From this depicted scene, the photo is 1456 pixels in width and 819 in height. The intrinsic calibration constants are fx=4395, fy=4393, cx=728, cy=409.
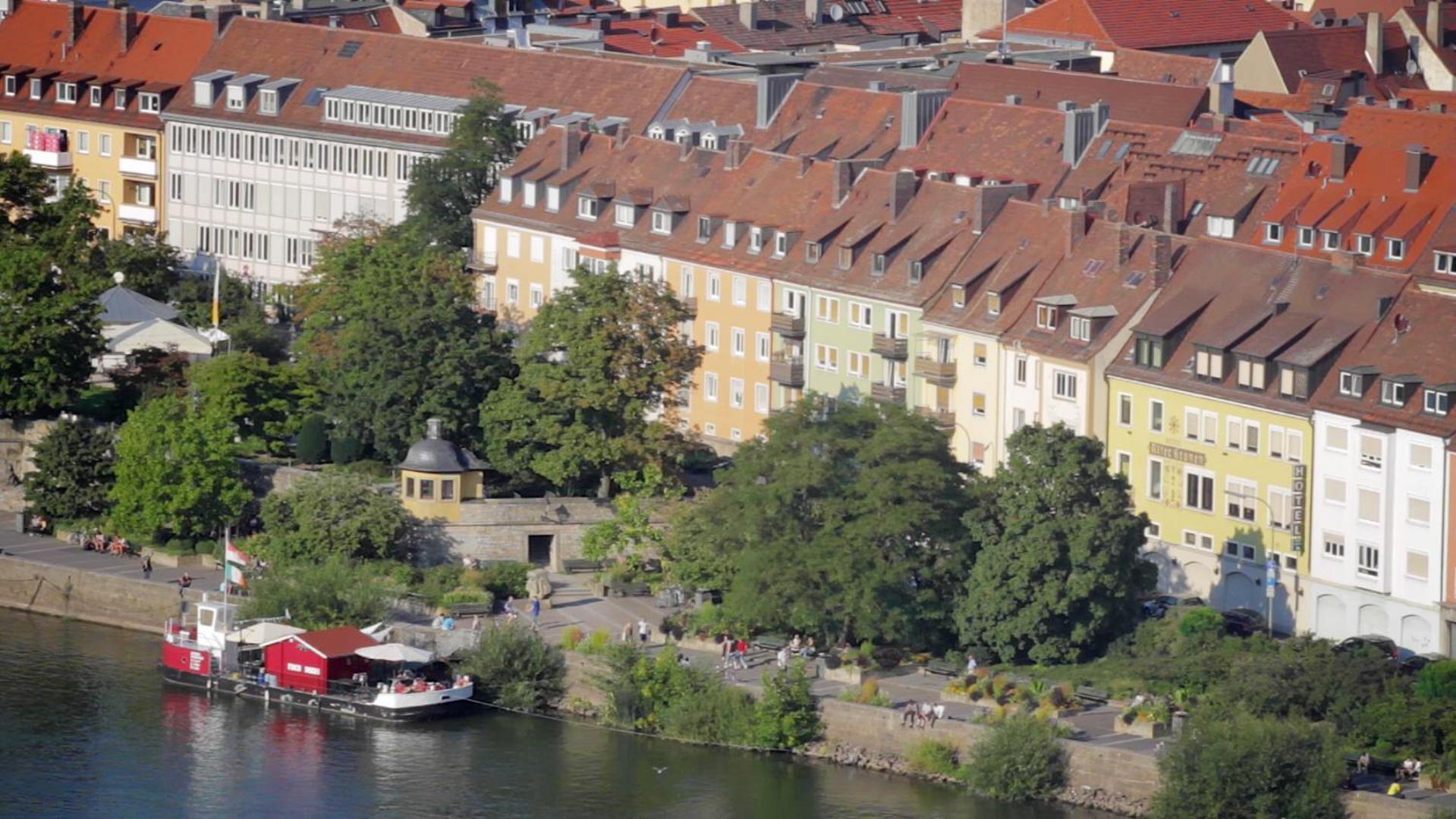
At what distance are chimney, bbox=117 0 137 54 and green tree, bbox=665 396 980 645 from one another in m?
62.5

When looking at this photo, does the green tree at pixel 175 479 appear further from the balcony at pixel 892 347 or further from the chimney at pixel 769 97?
the chimney at pixel 769 97

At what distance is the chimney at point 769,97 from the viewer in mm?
163375

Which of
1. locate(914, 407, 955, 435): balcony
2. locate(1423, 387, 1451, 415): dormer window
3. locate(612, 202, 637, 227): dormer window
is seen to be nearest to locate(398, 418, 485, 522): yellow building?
locate(914, 407, 955, 435): balcony

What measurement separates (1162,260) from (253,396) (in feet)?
104

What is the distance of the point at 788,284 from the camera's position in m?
147

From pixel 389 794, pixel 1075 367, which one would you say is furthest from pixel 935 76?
pixel 389 794

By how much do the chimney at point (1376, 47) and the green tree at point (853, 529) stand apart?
60499 millimetres

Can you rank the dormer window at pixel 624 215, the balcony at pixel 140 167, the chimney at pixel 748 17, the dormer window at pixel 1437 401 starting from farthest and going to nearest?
1. the chimney at pixel 748 17
2. the balcony at pixel 140 167
3. the dormer window at pixel 624 215
4. the dormer window at pixel 1437 401

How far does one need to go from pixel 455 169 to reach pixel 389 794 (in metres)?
49.1

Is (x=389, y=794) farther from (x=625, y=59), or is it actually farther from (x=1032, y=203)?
(x=625, y=59)

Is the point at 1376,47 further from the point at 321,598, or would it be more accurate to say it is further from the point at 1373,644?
the point at 321,598

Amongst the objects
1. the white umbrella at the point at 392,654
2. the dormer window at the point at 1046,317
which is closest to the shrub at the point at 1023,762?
the white umbrella at the point at 392,654

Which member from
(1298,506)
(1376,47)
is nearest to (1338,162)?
(1298,506)

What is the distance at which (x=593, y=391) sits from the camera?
138 meters
